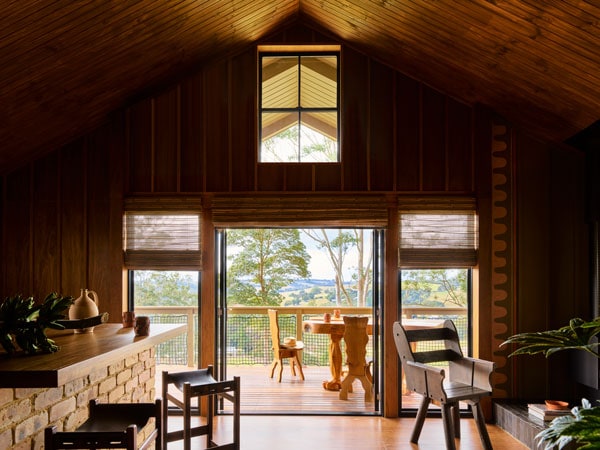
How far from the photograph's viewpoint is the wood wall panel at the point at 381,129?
16.5ft

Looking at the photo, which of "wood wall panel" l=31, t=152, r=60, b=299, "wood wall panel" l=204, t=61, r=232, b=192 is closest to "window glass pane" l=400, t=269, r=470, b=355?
"wood wall panel" l=204, t=61, r=232, b=192

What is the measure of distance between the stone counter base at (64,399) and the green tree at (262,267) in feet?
20.7

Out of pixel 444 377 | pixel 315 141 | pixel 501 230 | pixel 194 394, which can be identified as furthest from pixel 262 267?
pixel 194 394

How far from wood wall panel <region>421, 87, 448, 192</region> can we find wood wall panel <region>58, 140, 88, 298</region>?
314 cm

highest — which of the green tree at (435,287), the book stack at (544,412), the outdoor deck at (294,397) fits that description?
the green tree at (435,287)

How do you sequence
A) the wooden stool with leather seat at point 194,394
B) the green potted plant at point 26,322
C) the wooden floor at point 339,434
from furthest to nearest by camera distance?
1. the wooden floor at point 339,434
2. the wooden stool with leather seat at point 194,394
3. the green potted plant at point 26,322

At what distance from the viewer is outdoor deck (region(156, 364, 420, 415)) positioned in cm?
528

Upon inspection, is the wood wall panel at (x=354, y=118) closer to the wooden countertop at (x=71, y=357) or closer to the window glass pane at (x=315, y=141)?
the window glass pane at (x=315, y=141)

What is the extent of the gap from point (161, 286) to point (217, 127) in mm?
1620

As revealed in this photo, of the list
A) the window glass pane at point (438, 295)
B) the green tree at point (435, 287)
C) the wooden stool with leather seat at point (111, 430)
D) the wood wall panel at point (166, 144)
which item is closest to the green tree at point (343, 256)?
the window glass pane at point (438, 295)

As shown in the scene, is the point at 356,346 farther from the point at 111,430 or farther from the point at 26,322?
the point at 26,322

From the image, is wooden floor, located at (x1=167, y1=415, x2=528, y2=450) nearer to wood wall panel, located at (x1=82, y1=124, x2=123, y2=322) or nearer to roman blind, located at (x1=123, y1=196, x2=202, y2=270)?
wood wall panel, located at (x1=82, y1=124, x2=123, y2=322)

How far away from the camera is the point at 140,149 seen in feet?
16.5

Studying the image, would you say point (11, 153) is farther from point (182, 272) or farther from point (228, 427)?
point (228, 427)
